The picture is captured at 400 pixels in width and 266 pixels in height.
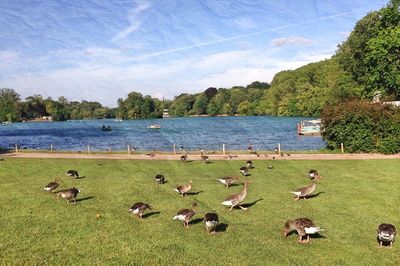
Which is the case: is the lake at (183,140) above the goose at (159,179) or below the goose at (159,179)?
below

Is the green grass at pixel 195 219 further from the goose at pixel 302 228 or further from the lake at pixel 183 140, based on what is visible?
the lake at pixel 183 140

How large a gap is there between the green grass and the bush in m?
13.9

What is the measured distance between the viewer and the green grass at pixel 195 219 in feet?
46.1

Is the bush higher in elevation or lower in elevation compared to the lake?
higher

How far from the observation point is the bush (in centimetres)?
4347

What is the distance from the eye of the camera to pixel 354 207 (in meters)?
20.6

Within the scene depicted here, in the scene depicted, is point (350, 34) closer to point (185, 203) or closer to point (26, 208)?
point (185, 203)

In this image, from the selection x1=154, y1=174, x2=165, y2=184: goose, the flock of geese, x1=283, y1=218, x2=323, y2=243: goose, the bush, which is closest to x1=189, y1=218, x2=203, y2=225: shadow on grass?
the flock of geese

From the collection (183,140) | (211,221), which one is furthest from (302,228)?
(183,140)

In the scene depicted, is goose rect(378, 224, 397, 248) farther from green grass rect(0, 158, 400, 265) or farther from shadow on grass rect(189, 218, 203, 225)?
shadow on grass rect(189, 218, 203, 225)

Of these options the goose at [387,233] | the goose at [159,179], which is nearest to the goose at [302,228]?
the goose at [387,233]

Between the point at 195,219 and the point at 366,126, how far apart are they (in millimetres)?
33353

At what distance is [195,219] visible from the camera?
18.6 m

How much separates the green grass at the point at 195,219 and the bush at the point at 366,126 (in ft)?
45.7
